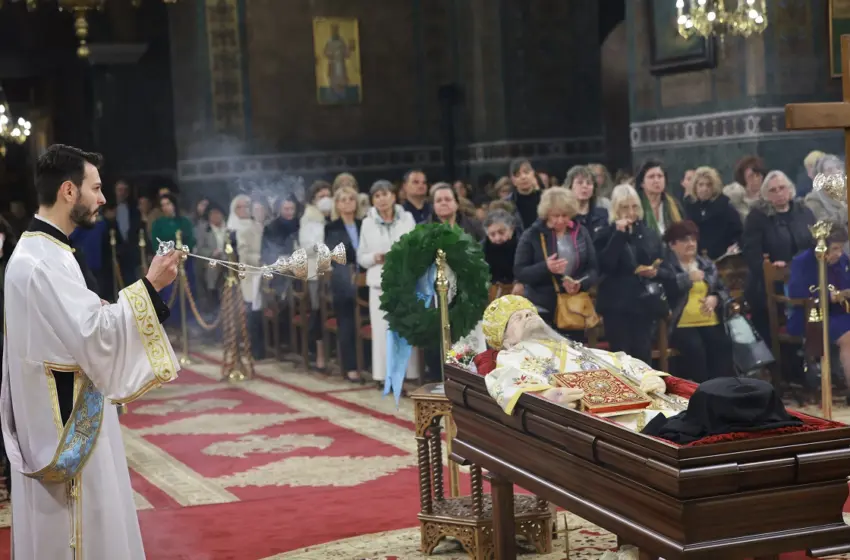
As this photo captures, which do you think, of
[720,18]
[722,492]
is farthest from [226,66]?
[722,492]

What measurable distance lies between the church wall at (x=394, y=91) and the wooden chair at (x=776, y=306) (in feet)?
28.4

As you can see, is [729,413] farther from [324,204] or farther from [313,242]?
[324,204]

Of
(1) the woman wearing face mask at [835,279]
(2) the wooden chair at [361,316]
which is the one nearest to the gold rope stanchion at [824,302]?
(1) the woman wearing face mask at [835,279]

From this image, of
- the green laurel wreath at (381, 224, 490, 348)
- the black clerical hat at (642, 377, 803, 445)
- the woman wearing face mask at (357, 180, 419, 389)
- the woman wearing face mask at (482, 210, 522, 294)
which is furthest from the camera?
the woman wearing face mask at (357, 180, 419, 389)

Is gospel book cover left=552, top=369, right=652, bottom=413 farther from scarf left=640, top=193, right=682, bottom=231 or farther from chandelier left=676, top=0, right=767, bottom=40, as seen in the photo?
chandelier left=676, top=0, right=767, bottom=40

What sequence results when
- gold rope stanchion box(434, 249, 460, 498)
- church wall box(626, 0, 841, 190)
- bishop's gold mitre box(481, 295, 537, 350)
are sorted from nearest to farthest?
bishop's gold mitre box(481, 295, 537, 350)
gold rope stanchion box(434, 249, 460, 498)
church wall box(626, 0, 841, 190)

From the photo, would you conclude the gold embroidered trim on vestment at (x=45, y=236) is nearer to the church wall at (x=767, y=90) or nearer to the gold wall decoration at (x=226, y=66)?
the church wall at (x=767, y=90)

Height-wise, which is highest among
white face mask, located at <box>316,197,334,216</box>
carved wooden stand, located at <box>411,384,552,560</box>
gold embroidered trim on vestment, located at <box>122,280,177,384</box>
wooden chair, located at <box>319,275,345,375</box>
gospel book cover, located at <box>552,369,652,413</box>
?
white face mask, located at <box>316,197,334,216</box>

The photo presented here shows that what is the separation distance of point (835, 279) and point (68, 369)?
5.81m

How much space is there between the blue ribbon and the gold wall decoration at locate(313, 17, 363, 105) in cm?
959

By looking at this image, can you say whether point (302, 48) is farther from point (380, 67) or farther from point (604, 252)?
point (604, 252)

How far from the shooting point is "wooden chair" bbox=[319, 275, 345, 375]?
12.4 metres

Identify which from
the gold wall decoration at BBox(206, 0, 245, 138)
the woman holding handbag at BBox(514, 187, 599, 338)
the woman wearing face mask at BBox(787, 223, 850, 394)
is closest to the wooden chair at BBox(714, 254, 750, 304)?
the woman wearing face mask at BBox(787, 223, 850, 394)

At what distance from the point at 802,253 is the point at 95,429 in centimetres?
566
